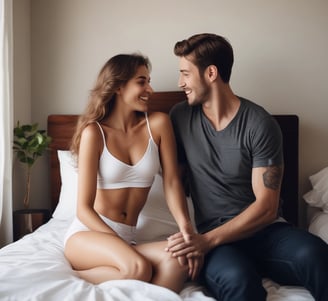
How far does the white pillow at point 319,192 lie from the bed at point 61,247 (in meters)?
0.09

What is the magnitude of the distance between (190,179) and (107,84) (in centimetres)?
53

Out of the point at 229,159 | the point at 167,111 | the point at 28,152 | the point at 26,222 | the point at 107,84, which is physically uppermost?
the point at 107,84

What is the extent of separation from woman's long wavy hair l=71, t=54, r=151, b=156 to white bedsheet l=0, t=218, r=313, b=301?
54cm

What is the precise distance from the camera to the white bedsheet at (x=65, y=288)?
46.7 inches

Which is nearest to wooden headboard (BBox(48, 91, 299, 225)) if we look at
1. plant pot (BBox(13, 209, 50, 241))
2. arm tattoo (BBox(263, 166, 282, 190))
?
plant pot (BBox(13, 209, 50, 241))

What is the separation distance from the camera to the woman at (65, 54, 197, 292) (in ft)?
4.82

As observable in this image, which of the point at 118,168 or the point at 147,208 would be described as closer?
the point at 118,168

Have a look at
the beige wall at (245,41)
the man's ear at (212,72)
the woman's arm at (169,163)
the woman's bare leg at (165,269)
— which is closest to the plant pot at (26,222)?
the beige wall at (245,41)

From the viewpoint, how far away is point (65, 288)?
123 cm

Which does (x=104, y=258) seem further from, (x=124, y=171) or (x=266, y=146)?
(x=266, y=146)

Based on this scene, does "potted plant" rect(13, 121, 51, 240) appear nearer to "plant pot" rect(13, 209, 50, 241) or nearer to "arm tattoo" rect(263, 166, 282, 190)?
"plant pot" rect(13, 209, 50, 241)

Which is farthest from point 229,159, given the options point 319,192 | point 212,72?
point 319,192

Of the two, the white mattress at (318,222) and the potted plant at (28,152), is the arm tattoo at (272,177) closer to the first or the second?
the white mattress at (318,222)

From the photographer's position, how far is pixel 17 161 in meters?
A: 2.50
